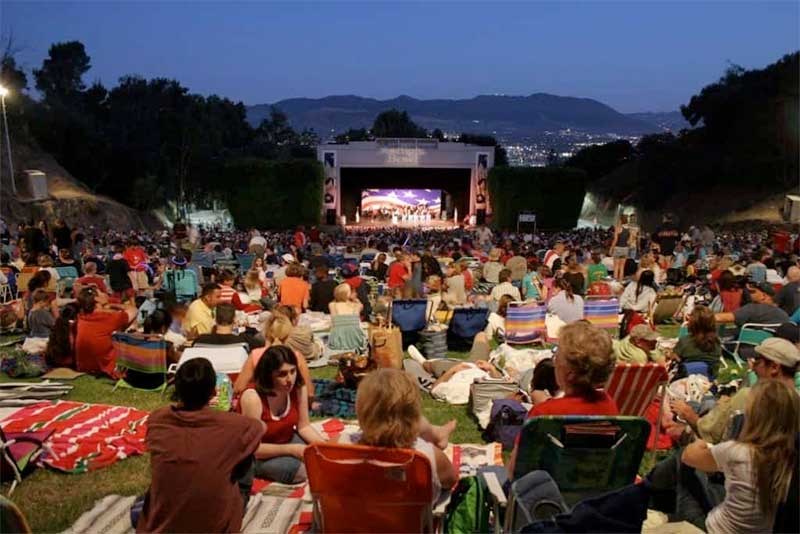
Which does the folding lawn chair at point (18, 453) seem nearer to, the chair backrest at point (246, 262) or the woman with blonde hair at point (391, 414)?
the woman with blonde hair at point (391, 414)

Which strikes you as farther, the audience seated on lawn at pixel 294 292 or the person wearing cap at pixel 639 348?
the audience seated on lawn at pixel 294 292

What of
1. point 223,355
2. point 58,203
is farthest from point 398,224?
point 223,355

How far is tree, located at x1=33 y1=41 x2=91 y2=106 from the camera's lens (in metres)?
53.1

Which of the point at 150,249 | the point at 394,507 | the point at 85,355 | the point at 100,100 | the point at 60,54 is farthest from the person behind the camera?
the point at 60,54

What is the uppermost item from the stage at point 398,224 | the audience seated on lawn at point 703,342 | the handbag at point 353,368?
the audience seated on lawn at point 703,342

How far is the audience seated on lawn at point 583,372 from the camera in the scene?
309cm

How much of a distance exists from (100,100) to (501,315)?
150 ft

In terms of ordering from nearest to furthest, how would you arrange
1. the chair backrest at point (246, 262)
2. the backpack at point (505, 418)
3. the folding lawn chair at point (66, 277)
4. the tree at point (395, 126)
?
the backpack at point (505, 418)
the folding lawn chair at point (66, 277)
the chair backrest at point (246, 262)
the tree at point (395, 126)

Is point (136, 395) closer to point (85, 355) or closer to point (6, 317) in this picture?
point (85, 355)

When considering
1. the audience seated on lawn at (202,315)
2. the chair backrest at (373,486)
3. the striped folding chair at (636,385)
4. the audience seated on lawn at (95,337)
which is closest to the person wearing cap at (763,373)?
the striped folding chair at (636,385)

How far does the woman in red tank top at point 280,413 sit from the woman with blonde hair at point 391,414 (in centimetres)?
104

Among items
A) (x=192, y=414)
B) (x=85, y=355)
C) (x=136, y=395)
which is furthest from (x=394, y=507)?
(x=85, y=355)

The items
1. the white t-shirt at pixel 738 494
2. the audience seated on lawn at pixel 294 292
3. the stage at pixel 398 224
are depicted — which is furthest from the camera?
the stage at pixel 398 224

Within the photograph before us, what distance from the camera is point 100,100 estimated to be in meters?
47.5
